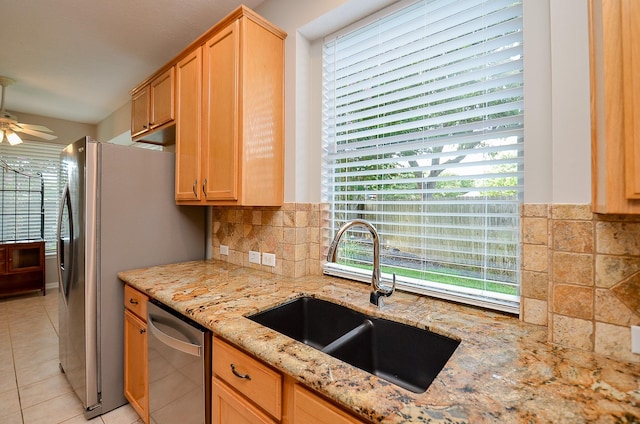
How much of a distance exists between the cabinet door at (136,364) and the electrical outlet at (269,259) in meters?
0.75

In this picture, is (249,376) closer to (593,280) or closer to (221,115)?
(593,280)

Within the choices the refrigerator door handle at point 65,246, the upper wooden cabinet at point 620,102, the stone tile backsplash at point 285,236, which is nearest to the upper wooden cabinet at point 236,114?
the stone tile backsplash at point 285,236

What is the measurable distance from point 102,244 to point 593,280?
2347mm

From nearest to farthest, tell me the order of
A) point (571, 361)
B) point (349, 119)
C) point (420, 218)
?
point (571, 361) < point (420, 218) < point (349, 119)

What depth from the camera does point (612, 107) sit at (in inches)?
25.8

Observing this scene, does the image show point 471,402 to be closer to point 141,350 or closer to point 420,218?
point 420,218

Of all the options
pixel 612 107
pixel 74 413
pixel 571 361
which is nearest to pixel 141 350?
pixel 74 413

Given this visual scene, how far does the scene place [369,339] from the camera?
118 cm

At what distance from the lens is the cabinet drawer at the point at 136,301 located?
1.54 m

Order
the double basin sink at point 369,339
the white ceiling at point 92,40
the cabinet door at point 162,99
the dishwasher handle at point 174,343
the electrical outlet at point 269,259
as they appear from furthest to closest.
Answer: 1. the cabinet door at point 162,99
2. the white ceiling at point 92,40
3. the electrical outlet at point 269,259
4. the dishwasher handle at point 174,343
5. the double basin sink at point 369,339

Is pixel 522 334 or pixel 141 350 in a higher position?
pixel 522 334

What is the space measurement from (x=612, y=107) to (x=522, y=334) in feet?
2.47

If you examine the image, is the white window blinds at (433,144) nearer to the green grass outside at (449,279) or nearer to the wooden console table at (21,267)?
the green grass outside at (449,279)

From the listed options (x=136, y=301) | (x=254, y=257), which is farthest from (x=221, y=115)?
(x=136, y=301)
